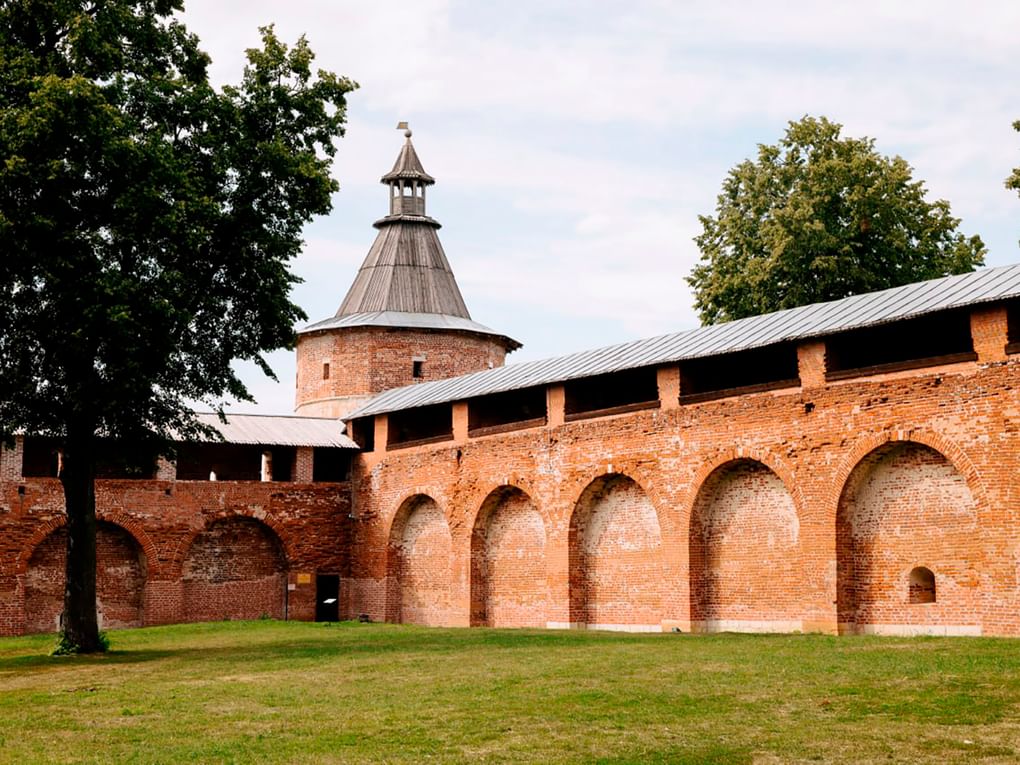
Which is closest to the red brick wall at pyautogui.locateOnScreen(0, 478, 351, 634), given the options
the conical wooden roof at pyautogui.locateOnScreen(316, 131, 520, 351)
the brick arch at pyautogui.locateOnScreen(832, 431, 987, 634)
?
the conical wooden roof at pyautogui.locateOnScreen(316, 131, 520, 351)

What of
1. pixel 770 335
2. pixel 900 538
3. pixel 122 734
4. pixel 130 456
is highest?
pixel 770 335

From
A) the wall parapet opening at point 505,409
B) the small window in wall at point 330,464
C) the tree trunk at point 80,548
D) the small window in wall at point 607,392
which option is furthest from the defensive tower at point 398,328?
the tree trunk at point 80,548

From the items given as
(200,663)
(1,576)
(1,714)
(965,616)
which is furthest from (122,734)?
(1,576)

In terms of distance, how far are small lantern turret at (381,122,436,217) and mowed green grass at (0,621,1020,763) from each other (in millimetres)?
21501

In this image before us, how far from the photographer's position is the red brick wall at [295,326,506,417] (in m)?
36.2

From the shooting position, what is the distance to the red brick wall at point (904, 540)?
1938 centimetres

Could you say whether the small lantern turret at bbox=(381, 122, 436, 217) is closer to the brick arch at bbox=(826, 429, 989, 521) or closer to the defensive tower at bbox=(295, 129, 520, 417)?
the defensive tower at bbox=(295, 129, 520, 417)

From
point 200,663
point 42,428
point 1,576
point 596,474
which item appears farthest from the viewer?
point 1,576

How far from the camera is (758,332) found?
22.5 m

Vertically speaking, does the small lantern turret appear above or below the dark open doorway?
above

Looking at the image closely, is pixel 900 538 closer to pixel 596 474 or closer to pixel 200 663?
pixel 596 474

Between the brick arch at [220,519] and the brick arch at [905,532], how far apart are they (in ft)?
46.6

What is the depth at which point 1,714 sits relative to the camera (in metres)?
14.0

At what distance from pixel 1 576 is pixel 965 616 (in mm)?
18421
